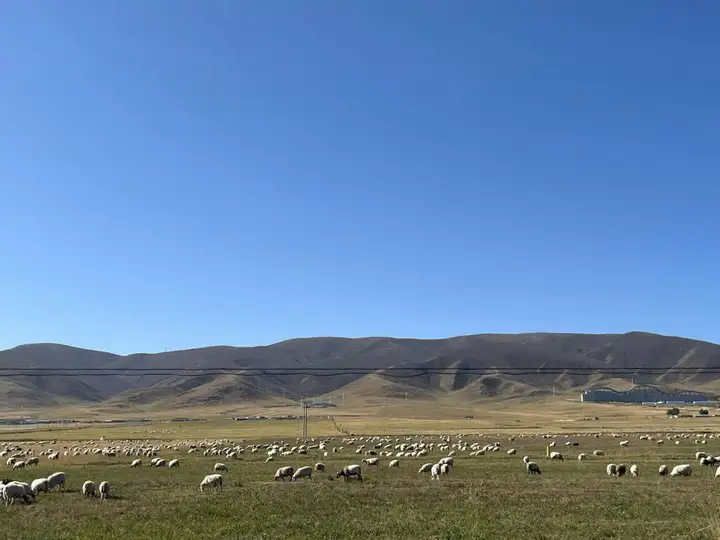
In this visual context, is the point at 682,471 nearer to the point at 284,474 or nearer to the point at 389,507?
the point at 389,507

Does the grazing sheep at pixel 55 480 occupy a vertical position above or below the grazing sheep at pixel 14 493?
below

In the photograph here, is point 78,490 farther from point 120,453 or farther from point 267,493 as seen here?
point 120,453

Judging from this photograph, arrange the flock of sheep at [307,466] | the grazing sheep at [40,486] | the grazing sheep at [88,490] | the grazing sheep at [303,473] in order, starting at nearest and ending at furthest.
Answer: the grazing sheep at [88,490] → the flock of sheep at [307,466] → the grazing sheep at [40,486] → the grazing sheep at [303,473]

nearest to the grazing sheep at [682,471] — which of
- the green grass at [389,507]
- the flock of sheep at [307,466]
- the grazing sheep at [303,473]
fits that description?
the flock of sheep at [307,466]

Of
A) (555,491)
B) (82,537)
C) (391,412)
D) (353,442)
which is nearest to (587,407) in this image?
(391,412)

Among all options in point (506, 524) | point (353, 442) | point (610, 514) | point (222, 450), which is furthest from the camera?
point (353, 442)

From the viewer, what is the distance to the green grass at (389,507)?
19.4m

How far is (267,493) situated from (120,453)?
39274 mm

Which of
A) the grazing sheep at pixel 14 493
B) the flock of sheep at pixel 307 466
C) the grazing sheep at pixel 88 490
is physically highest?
the grazing sheep at pixel 14 493

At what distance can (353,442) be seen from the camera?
73625 millimetres

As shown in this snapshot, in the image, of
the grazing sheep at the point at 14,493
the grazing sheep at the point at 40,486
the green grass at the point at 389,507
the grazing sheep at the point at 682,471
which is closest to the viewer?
the green grass at the point at 389,507

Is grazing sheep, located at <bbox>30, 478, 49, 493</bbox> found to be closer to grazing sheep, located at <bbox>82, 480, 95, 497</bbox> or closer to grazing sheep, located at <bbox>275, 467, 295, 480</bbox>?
grazing sheep, located at <bbox>82, 480, 95, 497</bbox>

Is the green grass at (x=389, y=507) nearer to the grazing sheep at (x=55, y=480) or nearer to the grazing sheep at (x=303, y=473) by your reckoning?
the grazing sheep at (x=303, y=473)

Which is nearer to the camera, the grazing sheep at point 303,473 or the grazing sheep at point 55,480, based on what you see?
the grazing sheep at point 55,480
